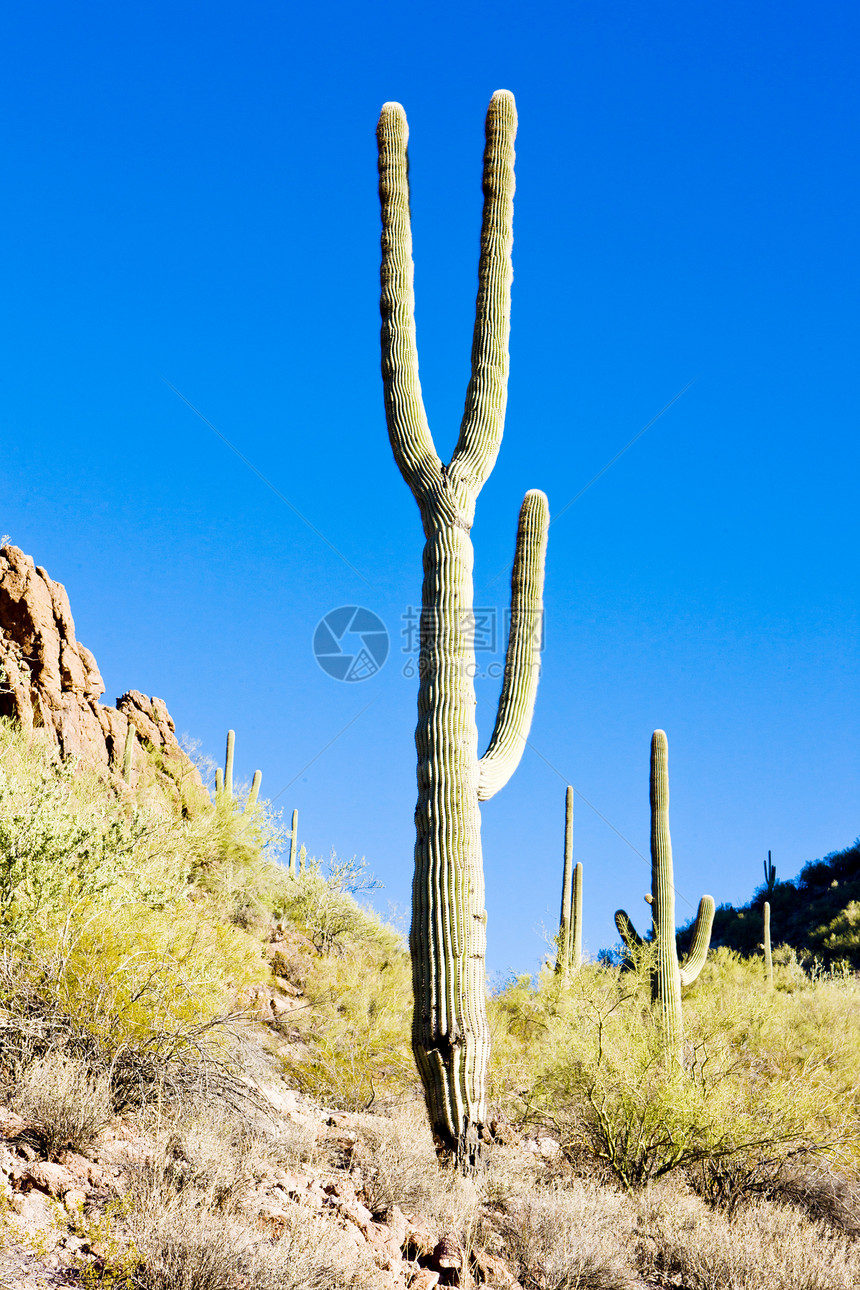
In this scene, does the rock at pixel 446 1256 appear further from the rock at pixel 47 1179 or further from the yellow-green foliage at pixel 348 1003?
the yellow-green foliage at pixel 348 1003

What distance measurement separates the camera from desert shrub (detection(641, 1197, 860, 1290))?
211 inches

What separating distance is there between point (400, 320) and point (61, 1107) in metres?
6.92

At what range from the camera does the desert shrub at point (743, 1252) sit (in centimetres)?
536

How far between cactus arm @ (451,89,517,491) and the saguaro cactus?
13 millimetres

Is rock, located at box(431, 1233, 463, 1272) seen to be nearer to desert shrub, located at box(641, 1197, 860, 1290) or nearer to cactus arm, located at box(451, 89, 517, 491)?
desert shrub, located at box(641, 1197, 860, 1290)

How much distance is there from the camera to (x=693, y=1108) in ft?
24.5

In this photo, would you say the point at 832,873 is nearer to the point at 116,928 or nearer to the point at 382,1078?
the point at 382,1078

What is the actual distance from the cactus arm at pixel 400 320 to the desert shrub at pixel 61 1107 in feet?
17.2

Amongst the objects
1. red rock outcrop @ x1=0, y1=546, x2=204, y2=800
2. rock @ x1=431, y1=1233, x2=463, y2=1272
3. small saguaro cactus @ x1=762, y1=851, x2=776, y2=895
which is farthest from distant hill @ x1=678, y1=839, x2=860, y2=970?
rock @ x1=431, y1=1233, x2=463, y2=1272

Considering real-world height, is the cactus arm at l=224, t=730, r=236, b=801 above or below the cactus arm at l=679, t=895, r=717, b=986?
above


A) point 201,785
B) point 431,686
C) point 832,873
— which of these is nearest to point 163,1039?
point 431,686

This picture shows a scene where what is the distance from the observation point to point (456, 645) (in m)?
7.82

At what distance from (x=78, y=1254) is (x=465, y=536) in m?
5.76

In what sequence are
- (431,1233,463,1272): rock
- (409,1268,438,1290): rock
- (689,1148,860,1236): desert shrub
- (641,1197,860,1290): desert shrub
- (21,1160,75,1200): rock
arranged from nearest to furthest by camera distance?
(21,1160,75,1200): rock → (409,1268,438,1290): rock → (431,1233,463,1272): rock → (641,1197,860,1290): desert shrub → (689,1148,860,1236): desert shrub
